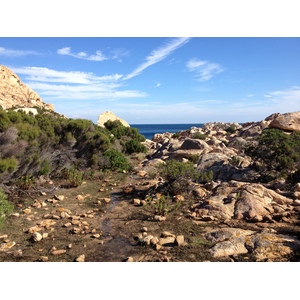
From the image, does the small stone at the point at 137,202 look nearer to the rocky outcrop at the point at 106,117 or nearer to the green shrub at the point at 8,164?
the green shrub at the point at 8,164

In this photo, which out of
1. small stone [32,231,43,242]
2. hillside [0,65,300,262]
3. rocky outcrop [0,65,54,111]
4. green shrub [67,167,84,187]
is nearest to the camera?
hillside [0,65,300,262]

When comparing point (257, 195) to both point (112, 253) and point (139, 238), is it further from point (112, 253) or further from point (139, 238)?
point (112, 253)

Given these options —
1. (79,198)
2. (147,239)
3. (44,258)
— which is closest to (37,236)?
(44,258)

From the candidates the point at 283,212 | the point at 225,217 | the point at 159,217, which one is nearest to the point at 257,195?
the point at 283,212

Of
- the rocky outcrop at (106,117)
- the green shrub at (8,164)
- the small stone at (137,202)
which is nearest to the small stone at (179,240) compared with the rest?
the small stone at (137,202)

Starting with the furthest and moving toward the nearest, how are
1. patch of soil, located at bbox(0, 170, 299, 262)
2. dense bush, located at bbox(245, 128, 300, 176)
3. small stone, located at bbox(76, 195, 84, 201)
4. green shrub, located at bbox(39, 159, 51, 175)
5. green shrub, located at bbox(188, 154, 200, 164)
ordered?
green shrub, located at bbox(188, 154, 200, 164) < green shrub, located at bbox(39, 159, 51, 175) < dense bush, located at bbox(245, 128, 300, 176) < small stone, located at bbox(76, 195, 84, 201) < patch of soil, located at bbox(0, 170, 299, 262)

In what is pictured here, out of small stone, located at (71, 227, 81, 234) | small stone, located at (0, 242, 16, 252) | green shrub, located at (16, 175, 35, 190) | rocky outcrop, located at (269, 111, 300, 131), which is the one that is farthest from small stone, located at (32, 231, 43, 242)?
rocky outcrop, located at (269, 111, 300, 131)

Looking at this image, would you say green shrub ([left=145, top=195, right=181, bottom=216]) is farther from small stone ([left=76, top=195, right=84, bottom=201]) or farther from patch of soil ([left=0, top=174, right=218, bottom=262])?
small stone ([left=76, top=195, right=84, bottom=201])

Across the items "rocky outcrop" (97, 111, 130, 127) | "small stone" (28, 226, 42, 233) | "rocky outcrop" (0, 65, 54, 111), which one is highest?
"rocky outcrop" (0, 65, 54, 111)

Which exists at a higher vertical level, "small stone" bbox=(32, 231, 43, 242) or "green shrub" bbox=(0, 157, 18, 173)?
"green shrub" bbox=(0, 157, 18, 173)

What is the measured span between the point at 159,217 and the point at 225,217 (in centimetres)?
205

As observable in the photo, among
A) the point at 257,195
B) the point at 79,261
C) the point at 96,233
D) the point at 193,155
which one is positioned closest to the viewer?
the point at 79,261

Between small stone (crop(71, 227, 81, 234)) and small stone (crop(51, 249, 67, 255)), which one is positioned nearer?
A: small stone (crop(51, 249, 67, 255))

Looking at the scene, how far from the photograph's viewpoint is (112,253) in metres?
6.11
